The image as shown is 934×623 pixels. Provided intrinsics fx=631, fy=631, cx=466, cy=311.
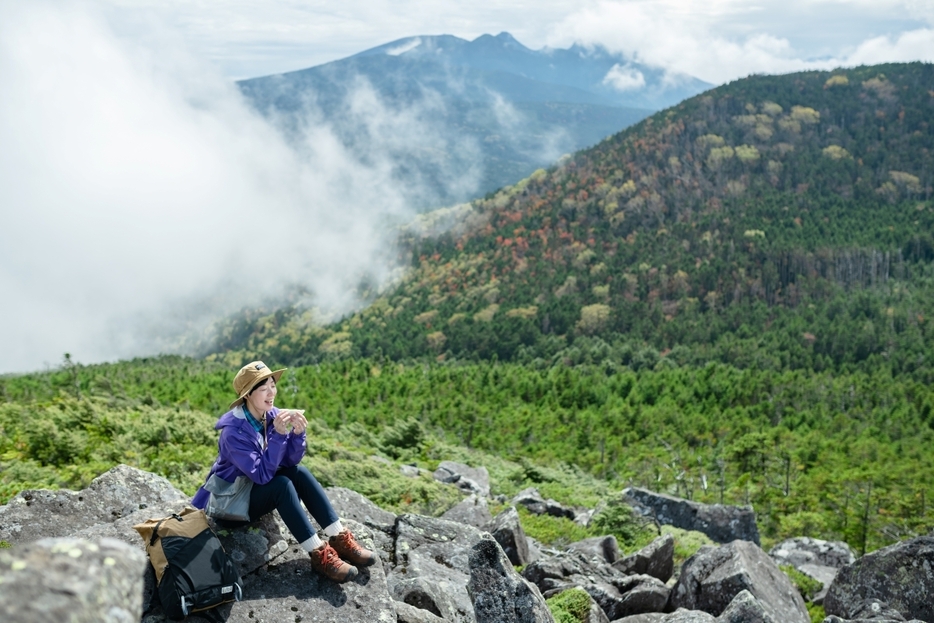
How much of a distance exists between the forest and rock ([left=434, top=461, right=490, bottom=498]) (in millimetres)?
1166

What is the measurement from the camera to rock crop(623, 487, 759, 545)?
62.2 ft

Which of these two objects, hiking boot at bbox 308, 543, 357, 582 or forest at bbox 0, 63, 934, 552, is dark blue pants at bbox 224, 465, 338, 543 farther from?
forest at bbox 0, 63, 934, 552

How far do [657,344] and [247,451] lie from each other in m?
97.6

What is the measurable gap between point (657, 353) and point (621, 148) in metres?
81.6

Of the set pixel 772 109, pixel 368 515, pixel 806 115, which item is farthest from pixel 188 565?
pixel 806 115

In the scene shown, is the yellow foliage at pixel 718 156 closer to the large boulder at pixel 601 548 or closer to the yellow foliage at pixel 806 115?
the yellow foliage at pixel 806 115

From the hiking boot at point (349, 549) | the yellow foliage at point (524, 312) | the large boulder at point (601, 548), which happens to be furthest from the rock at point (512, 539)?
the yellow foliage at point (524, 312)

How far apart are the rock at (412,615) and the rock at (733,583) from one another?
5002 mm

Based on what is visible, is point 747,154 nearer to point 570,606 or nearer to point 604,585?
point 604,585

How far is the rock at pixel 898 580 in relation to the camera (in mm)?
10109

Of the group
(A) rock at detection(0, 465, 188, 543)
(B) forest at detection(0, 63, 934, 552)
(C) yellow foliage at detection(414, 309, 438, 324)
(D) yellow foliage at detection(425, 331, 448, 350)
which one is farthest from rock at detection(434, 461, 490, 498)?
(C) yellow foliage at detection(414, 309, 438, 324)

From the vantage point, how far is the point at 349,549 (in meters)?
6.62

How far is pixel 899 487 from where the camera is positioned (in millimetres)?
29797

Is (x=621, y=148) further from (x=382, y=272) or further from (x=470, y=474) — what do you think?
(x=470, y=474)
